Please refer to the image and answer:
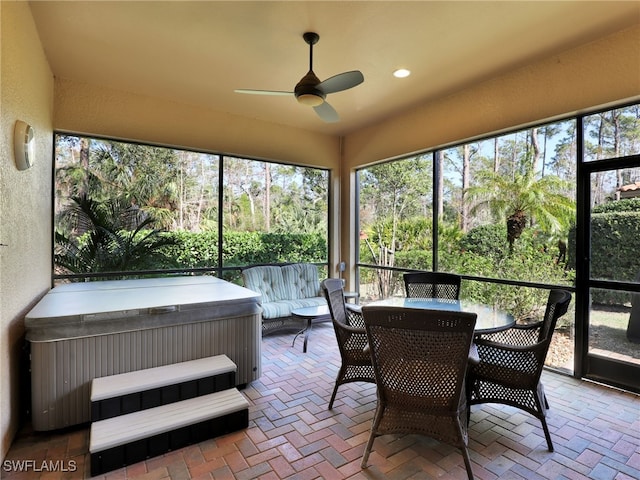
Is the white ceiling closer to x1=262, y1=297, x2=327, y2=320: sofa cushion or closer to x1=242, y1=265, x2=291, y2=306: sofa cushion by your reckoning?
x1=242, y1=265, x2=291, y2=306: sofa cushion

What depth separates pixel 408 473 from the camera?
6.20 feet

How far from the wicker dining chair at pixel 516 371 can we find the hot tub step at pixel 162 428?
5.47 ft

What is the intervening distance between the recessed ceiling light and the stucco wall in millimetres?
3057

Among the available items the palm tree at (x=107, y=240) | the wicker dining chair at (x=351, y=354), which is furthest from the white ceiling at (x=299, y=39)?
the wicker dining chair at (x=351, y=354)

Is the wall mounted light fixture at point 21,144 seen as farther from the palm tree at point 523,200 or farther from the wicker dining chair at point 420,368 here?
the palm tree at point 523,200

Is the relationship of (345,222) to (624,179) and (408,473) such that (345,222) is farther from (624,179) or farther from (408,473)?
(408,473)

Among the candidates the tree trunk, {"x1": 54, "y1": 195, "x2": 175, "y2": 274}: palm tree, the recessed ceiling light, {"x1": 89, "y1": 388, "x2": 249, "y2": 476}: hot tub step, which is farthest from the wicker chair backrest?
{"x1": 54, "y1": 195, "x2": 175, "y2": 274}: palm tree

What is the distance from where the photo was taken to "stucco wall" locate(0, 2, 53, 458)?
201cm

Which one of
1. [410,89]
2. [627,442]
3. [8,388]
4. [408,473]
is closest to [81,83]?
[8,388]

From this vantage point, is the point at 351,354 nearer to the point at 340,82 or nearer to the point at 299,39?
the point at 340,82

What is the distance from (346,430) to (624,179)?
3146mm

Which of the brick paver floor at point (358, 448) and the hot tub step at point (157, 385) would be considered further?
the hot tub step at point (157, 385)

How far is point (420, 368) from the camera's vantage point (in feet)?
5.96

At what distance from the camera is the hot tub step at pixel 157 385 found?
2096 millimetres
